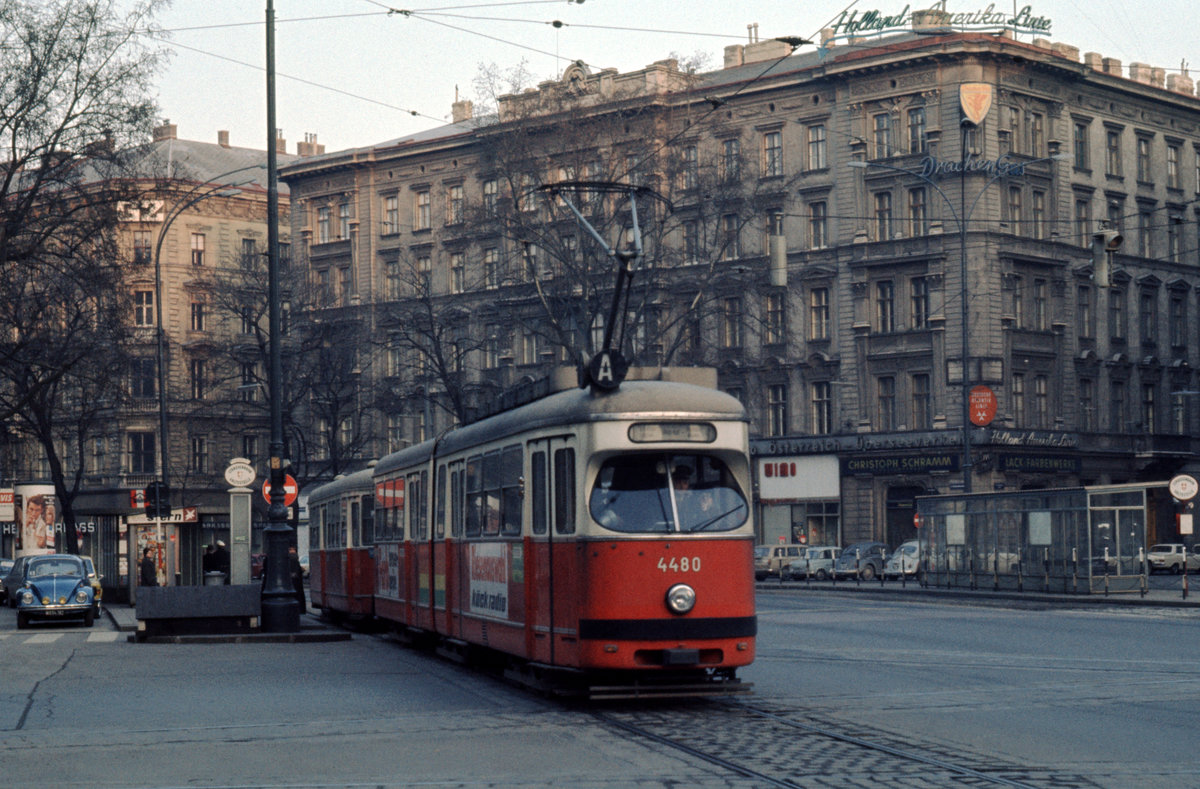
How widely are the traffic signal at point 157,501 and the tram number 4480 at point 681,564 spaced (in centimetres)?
2747

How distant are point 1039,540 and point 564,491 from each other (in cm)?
2967

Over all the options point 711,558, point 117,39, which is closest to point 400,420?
point 117,39

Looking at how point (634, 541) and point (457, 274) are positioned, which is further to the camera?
point (457, 274)

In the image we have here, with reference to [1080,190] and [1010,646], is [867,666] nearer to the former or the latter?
[1010,646]

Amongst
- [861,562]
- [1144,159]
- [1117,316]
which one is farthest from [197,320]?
[1144,159]

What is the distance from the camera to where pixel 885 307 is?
6259 cm

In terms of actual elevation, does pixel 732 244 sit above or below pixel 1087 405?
above

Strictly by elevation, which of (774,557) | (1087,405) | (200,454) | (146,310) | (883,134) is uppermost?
(883,134)

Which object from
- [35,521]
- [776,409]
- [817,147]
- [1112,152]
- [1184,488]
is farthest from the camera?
[1112,152]

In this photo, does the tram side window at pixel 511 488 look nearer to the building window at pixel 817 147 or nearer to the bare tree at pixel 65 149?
the bare tree at pixel 65 149

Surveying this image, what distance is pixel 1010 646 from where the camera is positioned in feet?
74.9

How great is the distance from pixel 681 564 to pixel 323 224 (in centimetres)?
6723

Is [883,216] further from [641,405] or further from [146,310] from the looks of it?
[641,405]

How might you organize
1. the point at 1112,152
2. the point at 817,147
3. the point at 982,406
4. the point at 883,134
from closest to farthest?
the point at 982,406
the point at 883,134
the point at 817,147
the point at 1112,152
